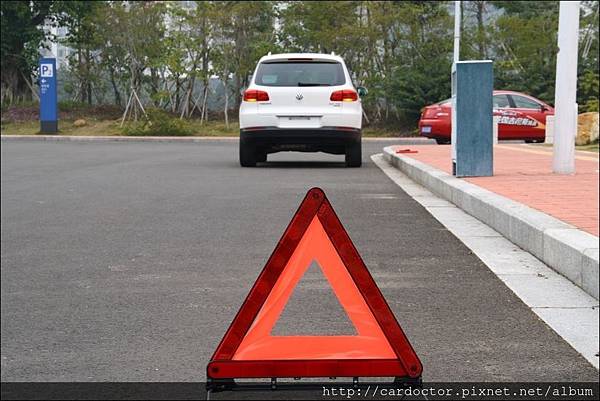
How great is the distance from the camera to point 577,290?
5105 mm

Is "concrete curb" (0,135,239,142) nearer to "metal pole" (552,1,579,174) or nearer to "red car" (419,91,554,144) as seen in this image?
"red car" (419,91,554,144)

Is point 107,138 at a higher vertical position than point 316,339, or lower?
lower

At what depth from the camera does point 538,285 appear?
524cm

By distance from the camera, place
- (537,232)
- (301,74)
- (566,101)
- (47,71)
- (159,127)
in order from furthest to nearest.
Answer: (47,71)
(159,127)
(301,74)
(566,101)
(537,232)

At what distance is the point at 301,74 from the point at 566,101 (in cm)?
286

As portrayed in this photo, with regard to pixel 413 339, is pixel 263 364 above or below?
above

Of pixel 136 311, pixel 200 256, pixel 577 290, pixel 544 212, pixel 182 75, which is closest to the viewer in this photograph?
pixel 136 311

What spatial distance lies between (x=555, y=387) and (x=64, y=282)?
2.72m

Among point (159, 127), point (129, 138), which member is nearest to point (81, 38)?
point (159, 127)

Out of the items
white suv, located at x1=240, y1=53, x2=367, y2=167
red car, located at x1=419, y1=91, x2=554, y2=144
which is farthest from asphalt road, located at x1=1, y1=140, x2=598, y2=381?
red car, located at x1=419, y1=91, x2=554, y2=144

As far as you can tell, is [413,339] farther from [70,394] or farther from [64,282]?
[64,282]

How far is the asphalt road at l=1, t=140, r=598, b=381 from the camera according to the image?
12.2ft

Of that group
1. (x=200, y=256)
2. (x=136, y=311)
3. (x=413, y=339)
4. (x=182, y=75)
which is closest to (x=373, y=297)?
(x=413, y=339)

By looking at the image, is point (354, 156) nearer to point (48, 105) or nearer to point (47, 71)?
point (48, 105)
